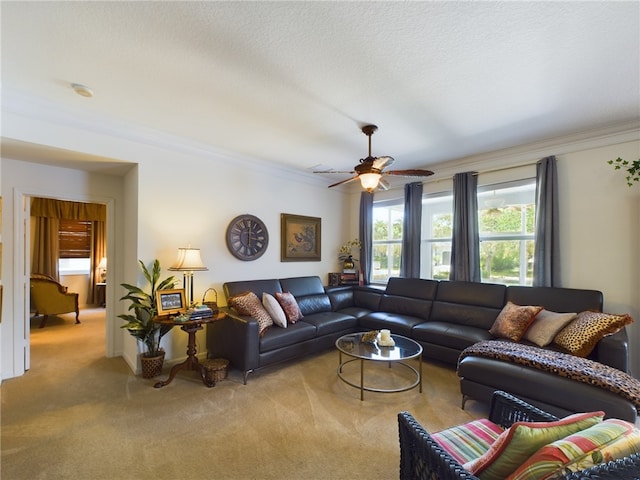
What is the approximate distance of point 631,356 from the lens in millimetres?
3006

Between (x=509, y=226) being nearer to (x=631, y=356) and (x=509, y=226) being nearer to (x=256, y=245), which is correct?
(x=631, y=356)

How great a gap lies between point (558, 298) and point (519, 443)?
2.97 metres

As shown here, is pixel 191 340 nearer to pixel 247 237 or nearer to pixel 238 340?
pixel 238 340

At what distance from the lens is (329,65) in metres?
2.04

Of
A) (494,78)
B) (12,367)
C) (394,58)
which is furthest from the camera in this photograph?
(12,367)

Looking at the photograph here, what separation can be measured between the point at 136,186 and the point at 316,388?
2955 millimetres

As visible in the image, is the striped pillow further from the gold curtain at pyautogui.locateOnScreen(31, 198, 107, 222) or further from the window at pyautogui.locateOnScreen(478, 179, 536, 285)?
the gold curtain at pyautogui.locateOnScreen(31, 198, 107, 222)

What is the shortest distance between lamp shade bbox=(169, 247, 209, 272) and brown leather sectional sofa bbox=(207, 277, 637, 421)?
2.21ft

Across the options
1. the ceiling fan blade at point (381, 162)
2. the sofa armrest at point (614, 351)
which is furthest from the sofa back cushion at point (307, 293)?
the sofa armrest at point (614, 351)

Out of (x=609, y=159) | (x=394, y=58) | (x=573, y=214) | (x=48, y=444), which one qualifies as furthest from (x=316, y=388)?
(x=609, y=159)

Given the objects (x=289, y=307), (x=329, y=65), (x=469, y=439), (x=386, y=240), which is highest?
(x=329, y=65)

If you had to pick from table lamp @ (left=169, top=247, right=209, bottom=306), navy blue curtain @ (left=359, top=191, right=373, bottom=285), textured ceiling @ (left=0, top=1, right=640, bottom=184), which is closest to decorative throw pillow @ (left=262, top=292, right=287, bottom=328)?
table lamp @ (left=169, top=247, right=209, bottom=306)

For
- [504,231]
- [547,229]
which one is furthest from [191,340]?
[547,229]

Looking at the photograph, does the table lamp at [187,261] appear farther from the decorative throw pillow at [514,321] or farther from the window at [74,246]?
the window at [74,246]
